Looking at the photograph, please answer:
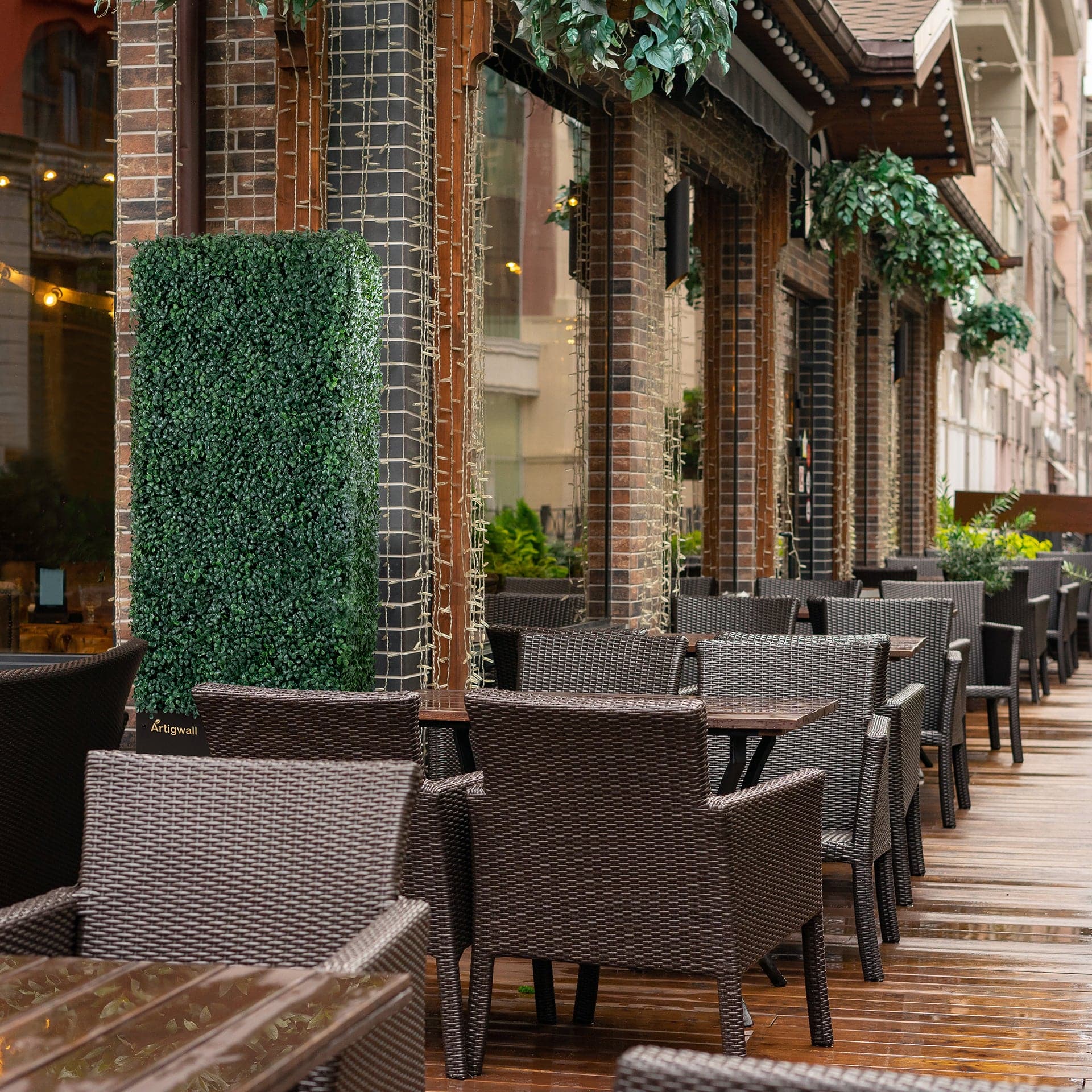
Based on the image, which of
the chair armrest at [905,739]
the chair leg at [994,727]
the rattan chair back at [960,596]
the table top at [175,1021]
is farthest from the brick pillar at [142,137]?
the chair leg at [994,727]

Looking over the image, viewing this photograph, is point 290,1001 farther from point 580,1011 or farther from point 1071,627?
point 1071,627

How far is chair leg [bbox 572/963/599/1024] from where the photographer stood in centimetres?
357

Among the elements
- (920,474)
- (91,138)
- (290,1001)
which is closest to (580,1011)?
(290,1001)

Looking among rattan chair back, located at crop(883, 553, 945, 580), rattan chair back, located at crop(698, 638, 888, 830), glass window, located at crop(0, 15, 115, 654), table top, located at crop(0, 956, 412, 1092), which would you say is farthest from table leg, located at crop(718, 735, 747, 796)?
rattan chair back, located at crop(883, 553, 945, 580)

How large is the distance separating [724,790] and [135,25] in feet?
10.5

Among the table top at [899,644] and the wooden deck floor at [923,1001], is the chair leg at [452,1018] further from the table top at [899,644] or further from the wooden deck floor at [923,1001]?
the table top at [899,644]

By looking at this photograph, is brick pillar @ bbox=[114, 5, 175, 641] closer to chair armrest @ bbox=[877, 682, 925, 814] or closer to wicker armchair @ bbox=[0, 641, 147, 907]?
wicker armchair @ bbox=[0, 641, 147, 907]

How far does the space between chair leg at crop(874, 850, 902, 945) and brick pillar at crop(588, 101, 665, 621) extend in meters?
2.96

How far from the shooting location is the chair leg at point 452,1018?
320cm

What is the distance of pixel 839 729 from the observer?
409cm

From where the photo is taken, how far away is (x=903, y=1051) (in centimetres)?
339

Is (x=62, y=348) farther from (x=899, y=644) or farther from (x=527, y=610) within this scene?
(x=899, y=644)

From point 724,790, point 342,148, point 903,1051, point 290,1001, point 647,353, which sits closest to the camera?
point 290,1001

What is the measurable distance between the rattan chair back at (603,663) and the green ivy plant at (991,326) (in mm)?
12025
